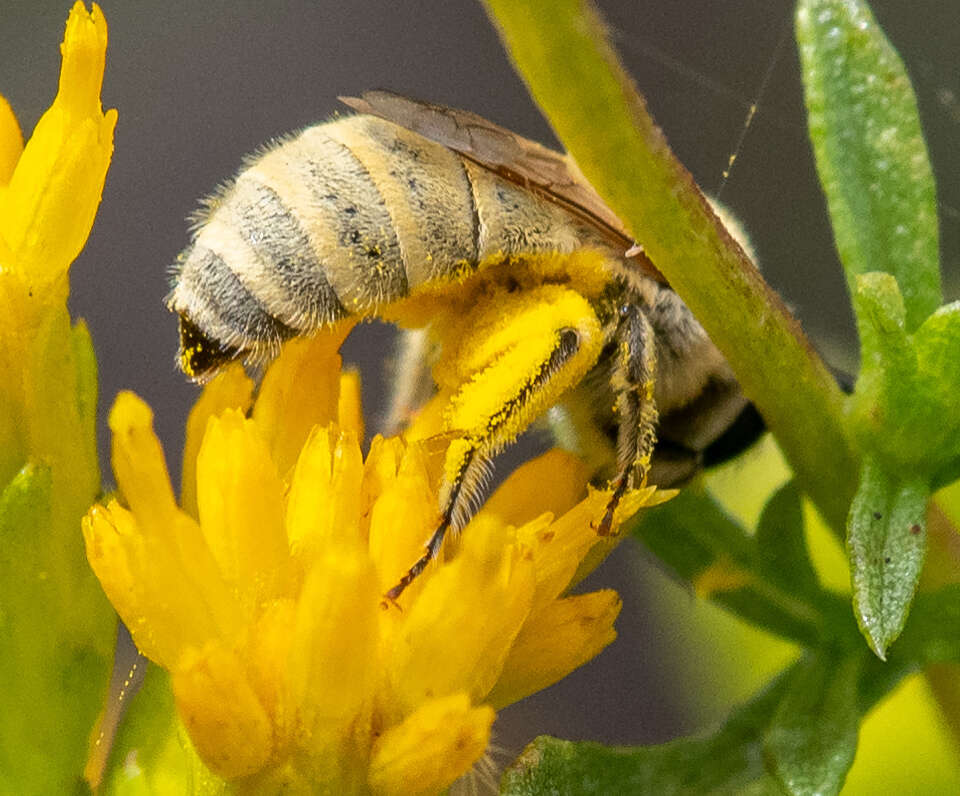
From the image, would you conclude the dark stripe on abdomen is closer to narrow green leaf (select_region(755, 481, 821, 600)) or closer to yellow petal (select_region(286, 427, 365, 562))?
yellow petal (select_region(286, 427, 365, 562))

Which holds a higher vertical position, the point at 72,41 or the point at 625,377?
the point at 72,41

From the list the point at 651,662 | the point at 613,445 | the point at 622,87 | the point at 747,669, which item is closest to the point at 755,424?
the point at 613,445

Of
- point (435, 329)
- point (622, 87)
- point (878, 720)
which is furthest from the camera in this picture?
point (878, 720)

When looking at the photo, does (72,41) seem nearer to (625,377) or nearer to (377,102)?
(377,102)

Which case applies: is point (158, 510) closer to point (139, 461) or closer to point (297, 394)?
point (139, 461)

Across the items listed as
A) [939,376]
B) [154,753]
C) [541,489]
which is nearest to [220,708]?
[154,753]

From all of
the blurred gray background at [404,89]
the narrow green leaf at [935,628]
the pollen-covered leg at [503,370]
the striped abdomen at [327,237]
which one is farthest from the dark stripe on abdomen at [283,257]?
the blurred gray background at [404,89]

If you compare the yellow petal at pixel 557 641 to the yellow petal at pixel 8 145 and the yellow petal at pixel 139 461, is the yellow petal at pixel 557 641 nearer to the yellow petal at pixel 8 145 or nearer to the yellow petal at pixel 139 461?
the yellow petal at pixel 139 461
